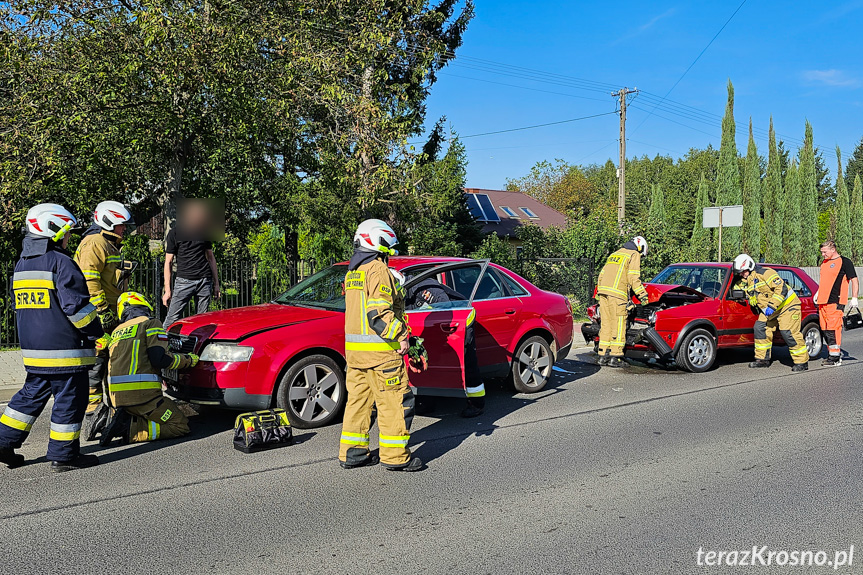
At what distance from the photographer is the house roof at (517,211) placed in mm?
43594

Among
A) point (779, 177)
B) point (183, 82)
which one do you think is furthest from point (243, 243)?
point (779, 177)

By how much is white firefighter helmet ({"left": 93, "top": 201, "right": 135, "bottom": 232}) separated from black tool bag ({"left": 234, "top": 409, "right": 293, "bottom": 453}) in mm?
2098

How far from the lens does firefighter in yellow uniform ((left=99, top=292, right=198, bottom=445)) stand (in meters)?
5.80

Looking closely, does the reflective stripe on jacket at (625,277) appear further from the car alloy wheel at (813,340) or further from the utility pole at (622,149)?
the utility pole at (622,149)

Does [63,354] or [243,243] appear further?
[243,243]

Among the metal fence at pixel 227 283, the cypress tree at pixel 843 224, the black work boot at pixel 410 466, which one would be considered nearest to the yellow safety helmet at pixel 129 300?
the black work boot at pixel 410 466

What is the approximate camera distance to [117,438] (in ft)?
20.1

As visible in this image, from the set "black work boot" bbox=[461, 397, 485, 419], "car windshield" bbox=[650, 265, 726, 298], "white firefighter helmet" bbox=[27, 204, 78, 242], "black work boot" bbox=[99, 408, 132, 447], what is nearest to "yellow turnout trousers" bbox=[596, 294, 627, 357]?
"car windshield" bbox=[650, 265, 726, 298]

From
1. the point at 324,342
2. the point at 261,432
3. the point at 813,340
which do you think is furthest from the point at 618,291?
the point at 261,432

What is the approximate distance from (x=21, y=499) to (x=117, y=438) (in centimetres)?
146

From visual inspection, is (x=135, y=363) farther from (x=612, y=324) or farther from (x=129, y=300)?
(x=612, y=324)

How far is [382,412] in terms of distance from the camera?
5.23 meters

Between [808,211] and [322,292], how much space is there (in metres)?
44.0

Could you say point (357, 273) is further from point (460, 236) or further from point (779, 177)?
point (779, 177)
